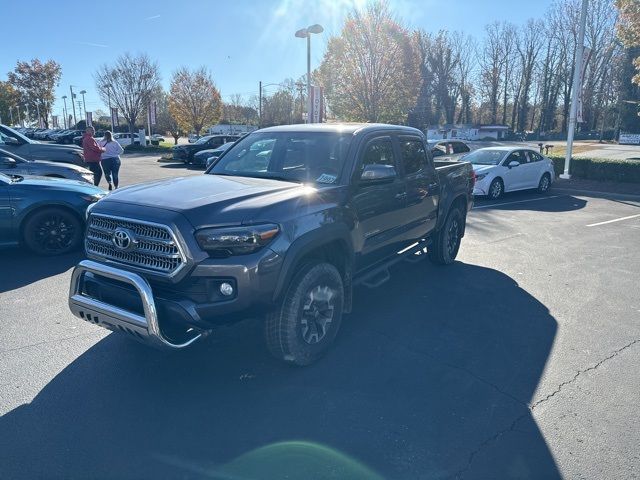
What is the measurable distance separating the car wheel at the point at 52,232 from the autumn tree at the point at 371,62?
21.4 metres

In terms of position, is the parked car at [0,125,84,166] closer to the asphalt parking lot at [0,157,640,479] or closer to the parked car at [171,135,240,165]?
the asphalt parking lot at [0,157,640,479]

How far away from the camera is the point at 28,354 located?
406 centimetres

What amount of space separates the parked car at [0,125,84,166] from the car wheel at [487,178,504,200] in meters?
11.4

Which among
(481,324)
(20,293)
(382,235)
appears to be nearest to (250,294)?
(382,235)

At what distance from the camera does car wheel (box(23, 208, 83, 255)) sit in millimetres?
6852

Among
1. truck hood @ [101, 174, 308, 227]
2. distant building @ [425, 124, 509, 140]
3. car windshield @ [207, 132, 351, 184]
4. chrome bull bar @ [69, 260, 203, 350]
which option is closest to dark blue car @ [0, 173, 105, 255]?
car windshield @ [207, 132, 351, 184]

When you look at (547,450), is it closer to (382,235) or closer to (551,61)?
(382,235)

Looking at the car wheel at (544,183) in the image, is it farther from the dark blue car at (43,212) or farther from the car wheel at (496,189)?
the dark blue car at (43,212)

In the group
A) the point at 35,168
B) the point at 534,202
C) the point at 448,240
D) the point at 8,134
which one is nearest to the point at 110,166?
the point at 8,134

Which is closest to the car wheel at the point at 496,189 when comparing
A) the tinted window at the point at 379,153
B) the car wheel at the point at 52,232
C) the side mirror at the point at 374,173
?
the tinted window at the point at 379,153

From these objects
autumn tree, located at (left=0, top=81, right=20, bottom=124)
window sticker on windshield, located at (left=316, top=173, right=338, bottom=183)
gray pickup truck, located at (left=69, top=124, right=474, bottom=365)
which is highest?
autumn tree, located at (left=0, top=81, right=20, bottom=124)

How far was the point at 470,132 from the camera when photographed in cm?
6606

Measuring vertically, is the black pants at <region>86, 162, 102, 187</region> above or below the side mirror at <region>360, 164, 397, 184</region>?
below

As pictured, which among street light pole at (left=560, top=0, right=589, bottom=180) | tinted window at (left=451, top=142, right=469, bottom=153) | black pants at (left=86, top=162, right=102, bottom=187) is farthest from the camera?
tinted window at (left=451, top=142, right=469, bottom=153)
